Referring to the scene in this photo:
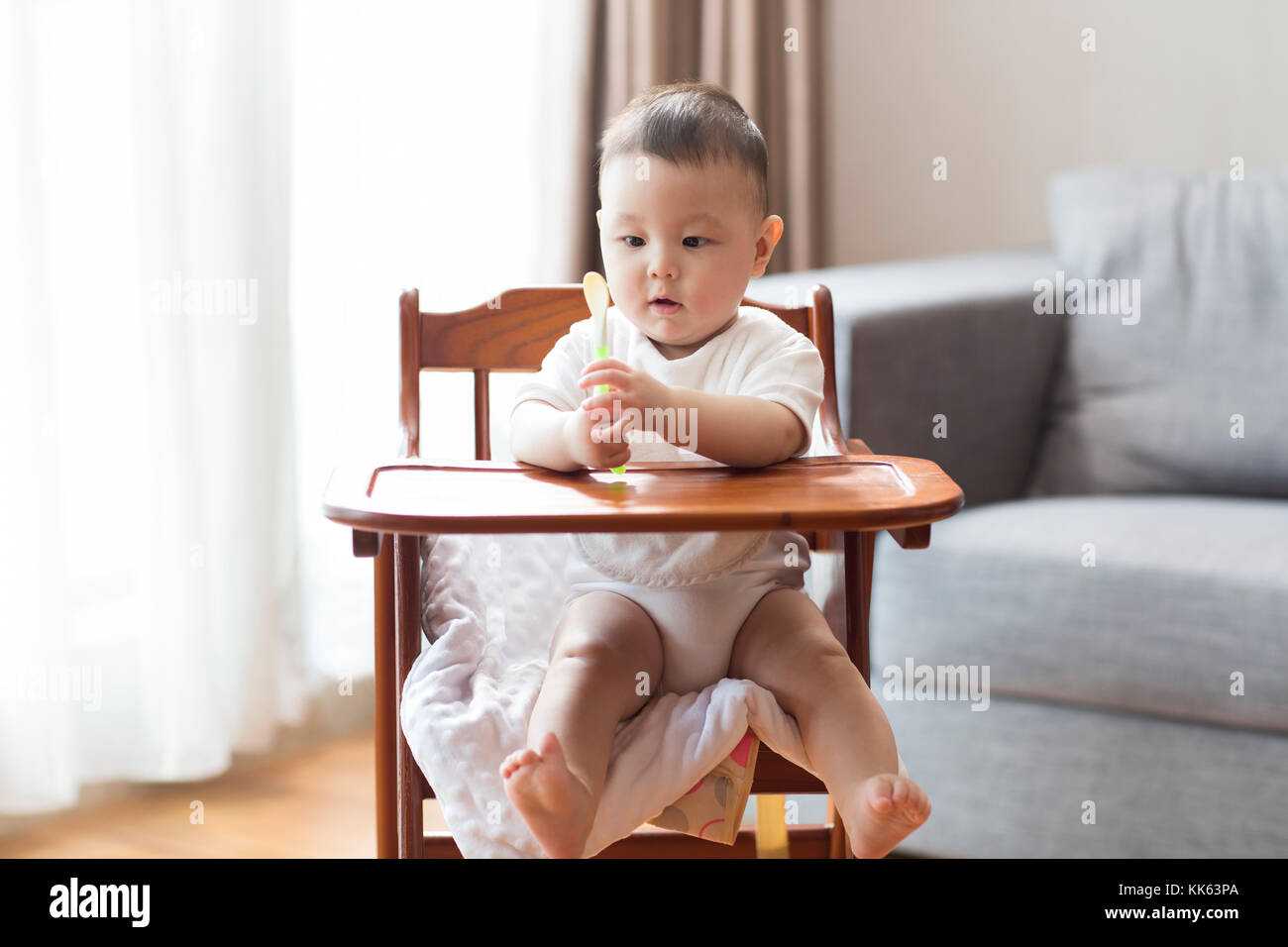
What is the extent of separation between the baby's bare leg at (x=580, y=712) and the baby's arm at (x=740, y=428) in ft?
0.46

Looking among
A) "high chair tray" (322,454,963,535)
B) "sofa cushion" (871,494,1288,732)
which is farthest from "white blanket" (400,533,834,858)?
"sofa cushion" (871,494,1288,732)

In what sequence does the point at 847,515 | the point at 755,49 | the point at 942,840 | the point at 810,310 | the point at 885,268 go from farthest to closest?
the point at 755,49
the point at 885,268
the point at 942,840
the point at 810,310
the point at 847,515

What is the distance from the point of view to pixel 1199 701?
1447 millimetres

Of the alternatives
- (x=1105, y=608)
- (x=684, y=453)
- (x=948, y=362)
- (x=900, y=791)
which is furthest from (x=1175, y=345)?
(x=900, y=791)

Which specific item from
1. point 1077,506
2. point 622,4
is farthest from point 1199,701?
point 622,4

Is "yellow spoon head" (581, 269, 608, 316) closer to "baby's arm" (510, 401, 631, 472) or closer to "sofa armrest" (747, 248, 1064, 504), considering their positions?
"baby's arm" (510, 401, 631, 472)

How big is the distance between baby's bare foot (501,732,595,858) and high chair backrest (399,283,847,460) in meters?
0.44

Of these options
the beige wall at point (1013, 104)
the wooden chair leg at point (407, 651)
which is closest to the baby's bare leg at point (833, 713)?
the wooden chair leg at point (407, 651)

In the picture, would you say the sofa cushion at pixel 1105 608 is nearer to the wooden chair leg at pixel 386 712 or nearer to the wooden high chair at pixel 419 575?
the wooden high chair at pixel 419 575

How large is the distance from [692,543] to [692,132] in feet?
0.89

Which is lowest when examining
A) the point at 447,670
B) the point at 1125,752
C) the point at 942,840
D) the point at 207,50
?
the point at 942,840

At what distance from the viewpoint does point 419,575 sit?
3.10 feet
